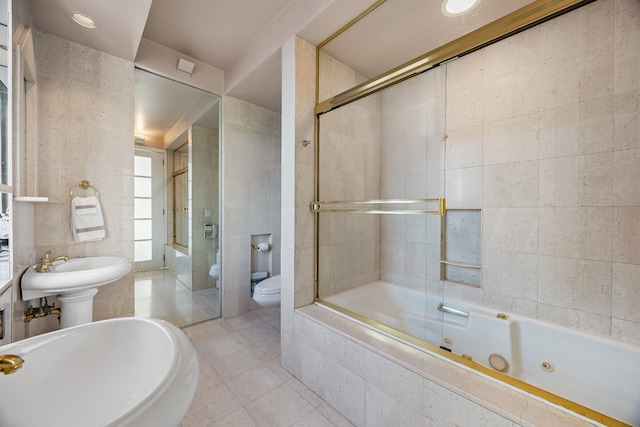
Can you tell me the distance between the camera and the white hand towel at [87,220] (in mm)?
1870

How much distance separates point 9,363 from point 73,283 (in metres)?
1.26

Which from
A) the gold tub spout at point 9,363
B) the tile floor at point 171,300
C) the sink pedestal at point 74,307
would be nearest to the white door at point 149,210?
the tile floor at point 171,300

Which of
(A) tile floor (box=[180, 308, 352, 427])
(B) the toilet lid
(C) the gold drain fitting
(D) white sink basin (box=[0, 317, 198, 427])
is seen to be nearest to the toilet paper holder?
(B) the toilet lid

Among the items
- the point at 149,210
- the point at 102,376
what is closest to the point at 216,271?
the point at 149,210

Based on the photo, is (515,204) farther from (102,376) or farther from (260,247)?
(260,247)

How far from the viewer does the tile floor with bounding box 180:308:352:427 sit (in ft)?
4.63

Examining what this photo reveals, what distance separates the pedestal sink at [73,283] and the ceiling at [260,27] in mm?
1502

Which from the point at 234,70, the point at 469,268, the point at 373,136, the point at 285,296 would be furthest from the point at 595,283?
the point at 234,70

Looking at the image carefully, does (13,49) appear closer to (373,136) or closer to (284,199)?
(284,199)

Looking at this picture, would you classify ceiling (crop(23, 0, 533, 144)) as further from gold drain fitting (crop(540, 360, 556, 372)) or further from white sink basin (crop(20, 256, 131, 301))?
gold drain fitting (crop(540, 360, 556, 372))

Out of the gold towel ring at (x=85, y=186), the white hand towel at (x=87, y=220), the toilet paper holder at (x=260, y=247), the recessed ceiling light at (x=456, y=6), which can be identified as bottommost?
the toilet paper holder at (x=260, y=247)

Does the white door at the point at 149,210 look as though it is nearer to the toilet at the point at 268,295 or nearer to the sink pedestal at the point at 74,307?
the sink pedestal at the point at 74,307

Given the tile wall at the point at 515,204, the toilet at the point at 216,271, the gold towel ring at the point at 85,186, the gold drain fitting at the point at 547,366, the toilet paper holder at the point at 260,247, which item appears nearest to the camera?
the tile wall at the point at 515,204

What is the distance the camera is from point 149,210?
8.00 feet
